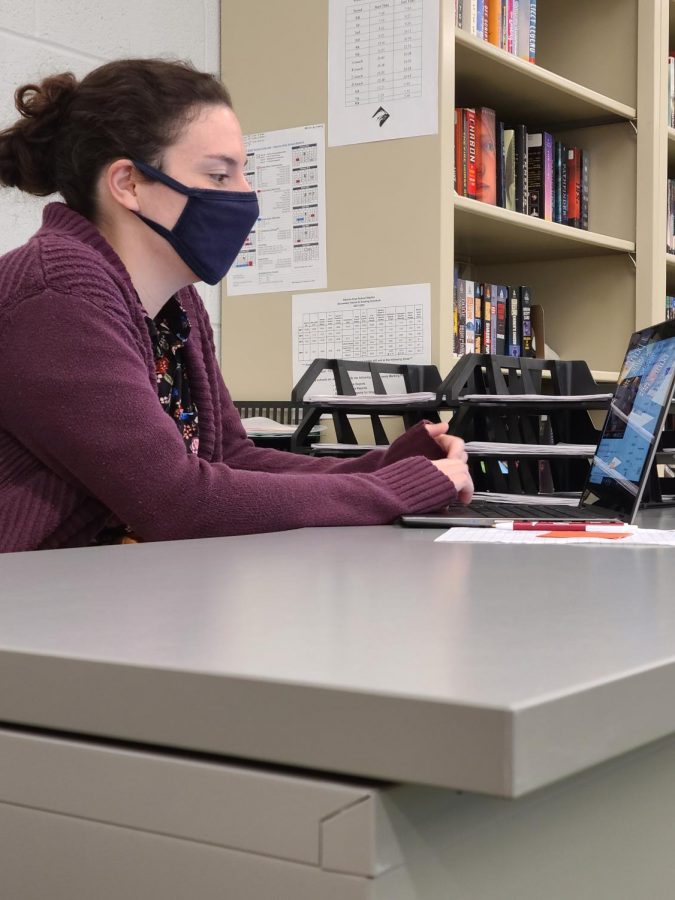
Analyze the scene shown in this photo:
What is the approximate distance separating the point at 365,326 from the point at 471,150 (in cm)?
49

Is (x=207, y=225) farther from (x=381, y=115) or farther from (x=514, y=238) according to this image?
(x=514, y=238)

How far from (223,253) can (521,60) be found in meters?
1.21

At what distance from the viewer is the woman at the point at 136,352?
3.82ft

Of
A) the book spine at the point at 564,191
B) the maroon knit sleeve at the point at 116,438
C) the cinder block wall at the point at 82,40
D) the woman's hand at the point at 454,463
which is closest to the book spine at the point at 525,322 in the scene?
the book spine at the point at 564,191

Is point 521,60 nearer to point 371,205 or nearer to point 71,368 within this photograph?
point 371,205

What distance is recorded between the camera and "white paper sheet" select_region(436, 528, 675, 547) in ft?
3.15

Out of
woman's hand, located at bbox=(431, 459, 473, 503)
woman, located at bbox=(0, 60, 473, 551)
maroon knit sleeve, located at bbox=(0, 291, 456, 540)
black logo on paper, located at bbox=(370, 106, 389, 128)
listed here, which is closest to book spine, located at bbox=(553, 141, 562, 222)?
black logo on paper, located at bbox=(370, 106, 389, 128)

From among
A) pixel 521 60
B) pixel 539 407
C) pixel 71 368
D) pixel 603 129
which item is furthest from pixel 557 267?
pixel 71 368

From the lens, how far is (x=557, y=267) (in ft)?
10.1

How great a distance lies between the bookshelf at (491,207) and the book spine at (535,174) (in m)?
0.09

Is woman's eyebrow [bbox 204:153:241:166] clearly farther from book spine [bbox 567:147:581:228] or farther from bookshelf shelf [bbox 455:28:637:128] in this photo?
book spine [bbox 567:147:581:228]

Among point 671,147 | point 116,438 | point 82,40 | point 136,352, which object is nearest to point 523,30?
point 671,147

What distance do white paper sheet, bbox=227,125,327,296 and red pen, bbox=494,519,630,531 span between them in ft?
4.49

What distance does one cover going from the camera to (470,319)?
261 centimetres
